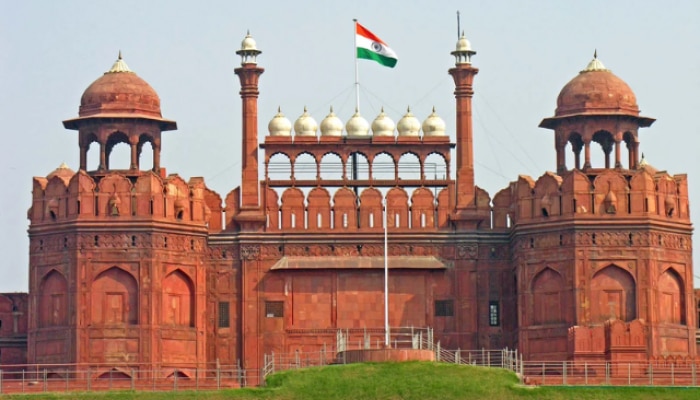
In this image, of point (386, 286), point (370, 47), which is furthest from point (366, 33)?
point (386, 286)

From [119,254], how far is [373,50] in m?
12.0

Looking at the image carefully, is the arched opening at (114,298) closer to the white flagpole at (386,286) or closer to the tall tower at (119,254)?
the tall tower at (119,254)

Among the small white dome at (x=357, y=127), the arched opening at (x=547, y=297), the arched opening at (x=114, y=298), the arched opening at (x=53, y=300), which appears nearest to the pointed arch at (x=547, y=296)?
the arched opening at (x=547, y=297)

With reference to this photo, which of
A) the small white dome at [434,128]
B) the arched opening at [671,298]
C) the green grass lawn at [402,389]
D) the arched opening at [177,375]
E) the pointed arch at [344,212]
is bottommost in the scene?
the green grass lawn at [402,389]

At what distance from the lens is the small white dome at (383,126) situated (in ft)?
297

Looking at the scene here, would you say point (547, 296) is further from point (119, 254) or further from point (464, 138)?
point (119, 254)

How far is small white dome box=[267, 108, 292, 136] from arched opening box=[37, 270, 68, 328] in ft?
32.7

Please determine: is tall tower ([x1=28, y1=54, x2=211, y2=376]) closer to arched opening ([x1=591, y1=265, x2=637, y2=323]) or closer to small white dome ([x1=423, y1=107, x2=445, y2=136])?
small white dome ([x1=423, y1=107, x2=445, y2=136])

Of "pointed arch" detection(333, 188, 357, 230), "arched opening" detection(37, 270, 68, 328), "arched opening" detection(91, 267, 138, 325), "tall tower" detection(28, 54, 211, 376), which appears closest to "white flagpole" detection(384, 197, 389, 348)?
"pointed arch" detection(333, 188, 357, 230)

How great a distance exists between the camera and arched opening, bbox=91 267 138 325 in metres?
85.7

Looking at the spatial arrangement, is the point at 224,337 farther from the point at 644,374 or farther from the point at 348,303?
the point at 644,374

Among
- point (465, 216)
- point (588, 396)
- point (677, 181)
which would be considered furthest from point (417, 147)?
point (588, 396)

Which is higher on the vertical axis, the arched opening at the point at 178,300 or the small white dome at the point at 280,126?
the small white dome at the point at 280,126

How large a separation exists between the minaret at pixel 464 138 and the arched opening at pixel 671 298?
25.7 ft
